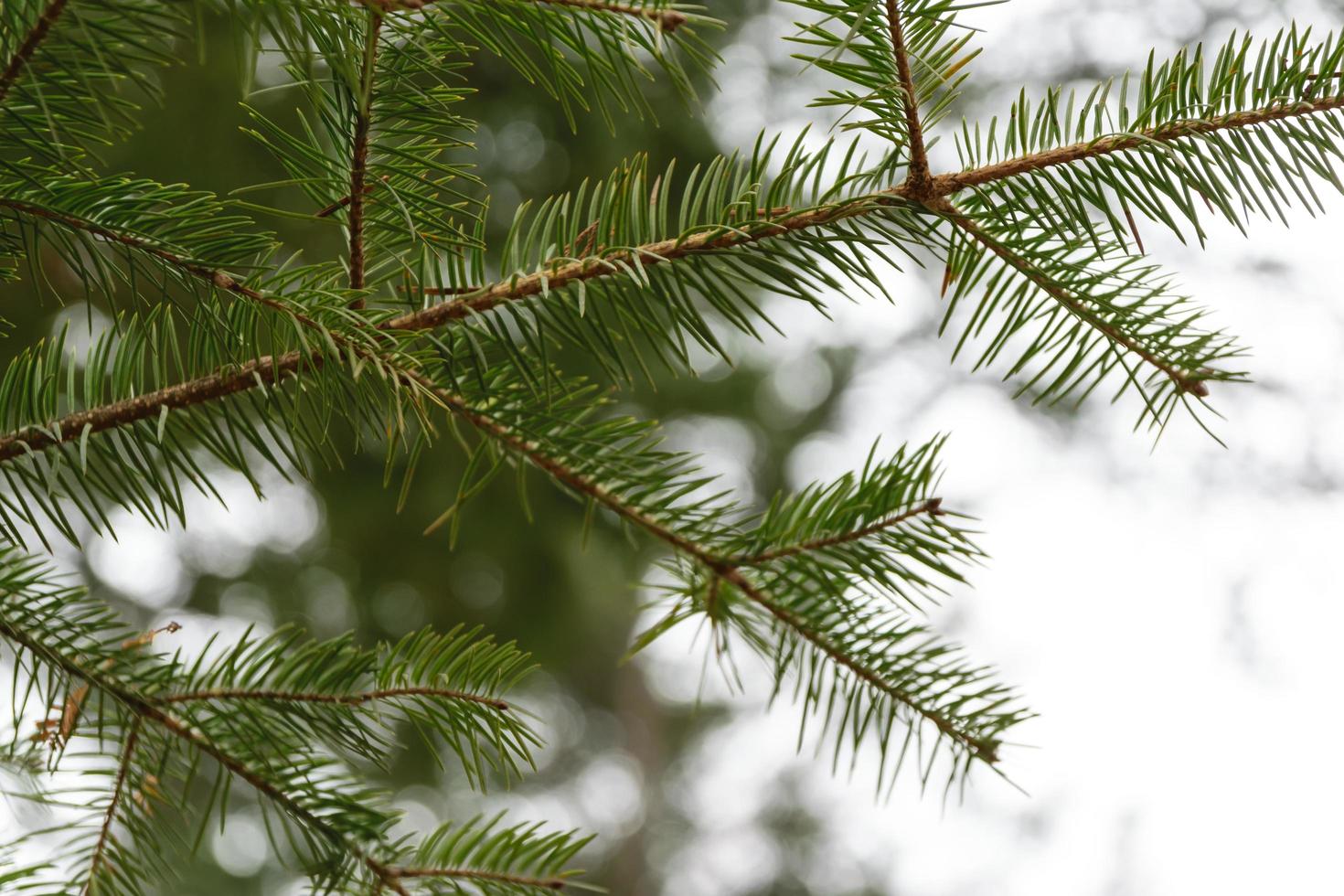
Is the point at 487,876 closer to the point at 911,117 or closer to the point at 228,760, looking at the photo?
the point at 228,760

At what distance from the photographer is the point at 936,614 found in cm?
438

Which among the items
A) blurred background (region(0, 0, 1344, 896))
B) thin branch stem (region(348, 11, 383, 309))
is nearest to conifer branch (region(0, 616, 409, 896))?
thin branch stem (region(348, 11, 383, 309))

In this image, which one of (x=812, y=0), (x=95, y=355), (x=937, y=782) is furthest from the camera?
(x=937, y=782)

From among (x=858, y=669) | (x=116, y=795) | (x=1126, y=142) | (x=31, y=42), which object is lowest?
(x=116, y=795)

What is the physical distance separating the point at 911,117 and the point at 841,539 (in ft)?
0.79

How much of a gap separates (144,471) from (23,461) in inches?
2.9

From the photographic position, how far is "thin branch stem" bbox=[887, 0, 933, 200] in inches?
16.1

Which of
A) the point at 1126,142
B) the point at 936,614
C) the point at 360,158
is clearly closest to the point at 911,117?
the point at 1126,142

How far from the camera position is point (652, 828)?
16.9 feet

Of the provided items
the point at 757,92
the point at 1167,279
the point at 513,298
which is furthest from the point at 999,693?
the point at 757,92

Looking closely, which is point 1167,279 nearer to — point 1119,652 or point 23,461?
point 23,461

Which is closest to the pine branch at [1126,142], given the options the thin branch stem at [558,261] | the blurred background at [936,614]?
the thin branch stem at [558,261]

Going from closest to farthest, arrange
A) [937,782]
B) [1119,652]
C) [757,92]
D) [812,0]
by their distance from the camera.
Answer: [812,0] < [757,92] < [937,782] < [1119,652]

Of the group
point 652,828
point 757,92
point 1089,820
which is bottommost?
point 652,828
